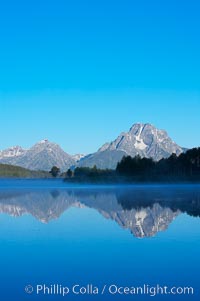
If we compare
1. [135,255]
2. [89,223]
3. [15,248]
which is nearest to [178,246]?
[135,255]

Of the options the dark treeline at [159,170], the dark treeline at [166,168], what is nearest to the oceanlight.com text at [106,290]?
the dark treeline at [159,170]

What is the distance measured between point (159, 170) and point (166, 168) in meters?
2.76

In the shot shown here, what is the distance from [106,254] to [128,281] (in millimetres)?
3713

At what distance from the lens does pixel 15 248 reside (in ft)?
56.1

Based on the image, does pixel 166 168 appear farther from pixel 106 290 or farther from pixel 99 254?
pixel 106 290

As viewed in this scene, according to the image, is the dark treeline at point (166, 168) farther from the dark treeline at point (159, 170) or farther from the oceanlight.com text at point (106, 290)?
the oceanlight.com text at point (106, 290)

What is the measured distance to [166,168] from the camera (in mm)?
143750

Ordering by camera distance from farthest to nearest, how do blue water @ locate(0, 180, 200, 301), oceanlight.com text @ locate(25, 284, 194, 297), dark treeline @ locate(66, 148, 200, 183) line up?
dark treeline @ locate(66, 148, 200, 183), blue water @ locate(0, 180, 200, 301), oceanlight.com text @ locate(25, 284, 194, 297)

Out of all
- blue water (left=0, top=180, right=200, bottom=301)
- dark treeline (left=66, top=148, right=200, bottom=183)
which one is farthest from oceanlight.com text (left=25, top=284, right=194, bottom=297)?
dark treeline (left=66, top=148, right=200, bottom=183)

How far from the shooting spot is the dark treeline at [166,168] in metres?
134

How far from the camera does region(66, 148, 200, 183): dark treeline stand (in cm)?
13312

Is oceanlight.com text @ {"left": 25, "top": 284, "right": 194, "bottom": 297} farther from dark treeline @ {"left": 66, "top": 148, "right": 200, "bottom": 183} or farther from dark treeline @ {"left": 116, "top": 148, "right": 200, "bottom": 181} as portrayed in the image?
dark treeline @ {"left": 116, "top": 148, "right": 200, "bottom": 181}

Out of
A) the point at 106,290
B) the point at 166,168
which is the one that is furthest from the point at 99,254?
the point at 166,168

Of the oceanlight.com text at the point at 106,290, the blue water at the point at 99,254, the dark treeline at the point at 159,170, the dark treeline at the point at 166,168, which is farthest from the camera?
the dark treeline at the point at 166,168
